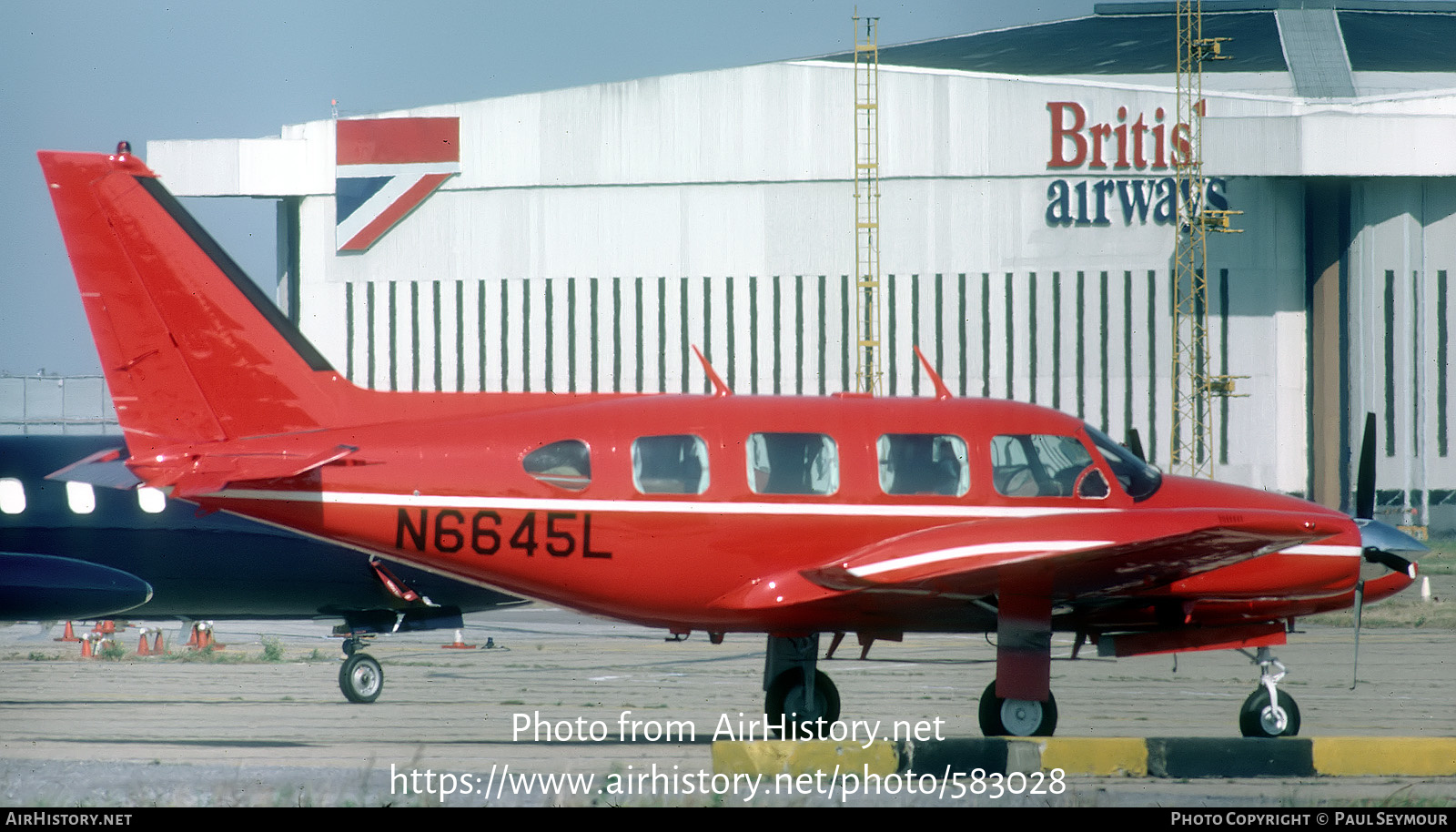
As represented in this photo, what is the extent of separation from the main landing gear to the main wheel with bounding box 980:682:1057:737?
7.86 meters

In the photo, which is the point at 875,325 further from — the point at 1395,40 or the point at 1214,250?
the point at 1395,40

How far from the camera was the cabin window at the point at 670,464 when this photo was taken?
37.2ft

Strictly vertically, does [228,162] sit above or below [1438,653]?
above

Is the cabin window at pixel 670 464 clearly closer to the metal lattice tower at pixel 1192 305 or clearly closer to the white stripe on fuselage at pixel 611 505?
the white stripe on fuselage at pixel 611 505

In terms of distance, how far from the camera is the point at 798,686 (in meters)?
12.4

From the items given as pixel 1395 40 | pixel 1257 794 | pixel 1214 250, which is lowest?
pixel 1257 794

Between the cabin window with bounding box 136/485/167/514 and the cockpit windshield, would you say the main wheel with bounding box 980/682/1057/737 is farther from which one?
the cabin window with bounding box 136/485/167/514

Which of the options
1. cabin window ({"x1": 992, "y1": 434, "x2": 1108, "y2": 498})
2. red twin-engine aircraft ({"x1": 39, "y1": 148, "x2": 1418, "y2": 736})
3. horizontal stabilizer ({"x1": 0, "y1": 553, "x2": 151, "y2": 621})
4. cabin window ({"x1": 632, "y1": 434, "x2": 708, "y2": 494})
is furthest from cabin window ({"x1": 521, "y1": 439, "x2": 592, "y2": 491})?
horizontal stabilizer ({"x1": 0, "y1": 553, "x2": 151, "y2": 621})

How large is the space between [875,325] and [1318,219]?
53.4 ft

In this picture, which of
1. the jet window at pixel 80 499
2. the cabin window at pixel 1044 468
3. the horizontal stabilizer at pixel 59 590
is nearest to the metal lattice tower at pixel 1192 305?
the cabin window at pixel 1044 468

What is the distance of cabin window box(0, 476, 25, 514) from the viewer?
16.8 m

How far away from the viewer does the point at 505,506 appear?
37.1 ft
